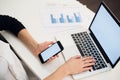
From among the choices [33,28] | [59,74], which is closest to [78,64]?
[59,74]

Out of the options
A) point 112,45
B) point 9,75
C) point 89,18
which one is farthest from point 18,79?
point 89,18

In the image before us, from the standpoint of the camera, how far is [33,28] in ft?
4.22

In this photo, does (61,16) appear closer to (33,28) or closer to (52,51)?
(33,28)

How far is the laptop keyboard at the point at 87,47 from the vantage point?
1.13 meters

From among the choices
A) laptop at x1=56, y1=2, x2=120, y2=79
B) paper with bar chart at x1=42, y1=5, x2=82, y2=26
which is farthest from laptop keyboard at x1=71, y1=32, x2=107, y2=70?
paper with bar chart at x1=42, y1=5, x2=82, y2=26

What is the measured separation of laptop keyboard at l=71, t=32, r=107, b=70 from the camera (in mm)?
1132

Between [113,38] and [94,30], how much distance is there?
0.62ft

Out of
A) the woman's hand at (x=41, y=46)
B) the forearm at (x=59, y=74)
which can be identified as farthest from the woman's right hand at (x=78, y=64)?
the woman's hand at (x=41, y=46)

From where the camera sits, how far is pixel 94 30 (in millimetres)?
1256

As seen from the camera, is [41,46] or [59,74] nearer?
[59,74]

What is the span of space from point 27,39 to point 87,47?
13.1 inches

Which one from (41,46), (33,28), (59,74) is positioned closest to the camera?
(59,74)

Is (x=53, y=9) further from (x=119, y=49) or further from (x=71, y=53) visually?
(x=119, y=49)

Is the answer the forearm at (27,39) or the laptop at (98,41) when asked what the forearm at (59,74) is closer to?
the laptop at (98,41)
